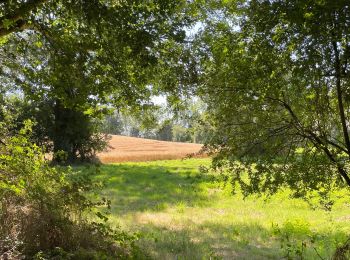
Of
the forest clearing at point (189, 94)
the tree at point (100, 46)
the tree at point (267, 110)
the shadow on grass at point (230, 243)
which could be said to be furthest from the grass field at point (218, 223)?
the tree at point (100, 46)

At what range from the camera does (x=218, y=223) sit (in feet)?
36.0

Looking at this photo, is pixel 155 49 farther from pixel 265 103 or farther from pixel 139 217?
pixel 139 217

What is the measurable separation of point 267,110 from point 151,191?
10.8 m

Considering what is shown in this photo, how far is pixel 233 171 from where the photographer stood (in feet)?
19.5

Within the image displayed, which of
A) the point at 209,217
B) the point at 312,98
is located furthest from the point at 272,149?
the point at 209,217

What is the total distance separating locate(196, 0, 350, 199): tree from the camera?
483 centimetres

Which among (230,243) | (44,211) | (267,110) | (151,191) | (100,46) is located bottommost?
(230,243)

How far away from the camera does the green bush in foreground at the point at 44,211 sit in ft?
19.2

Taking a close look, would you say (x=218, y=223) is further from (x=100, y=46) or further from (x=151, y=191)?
(x=100, y=46)

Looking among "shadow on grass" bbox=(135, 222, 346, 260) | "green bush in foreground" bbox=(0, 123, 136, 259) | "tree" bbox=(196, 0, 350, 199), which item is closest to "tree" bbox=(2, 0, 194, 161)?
"tree" bbox=(196, 0, 350, 199)

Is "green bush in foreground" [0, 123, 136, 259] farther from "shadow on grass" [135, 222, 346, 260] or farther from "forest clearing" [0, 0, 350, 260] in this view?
"shadow on grass" [135, 222, 346, 260]

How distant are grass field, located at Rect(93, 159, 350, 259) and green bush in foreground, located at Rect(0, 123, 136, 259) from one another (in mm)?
823

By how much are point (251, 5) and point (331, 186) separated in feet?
9.70

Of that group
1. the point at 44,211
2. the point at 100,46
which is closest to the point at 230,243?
the point at 44,211
